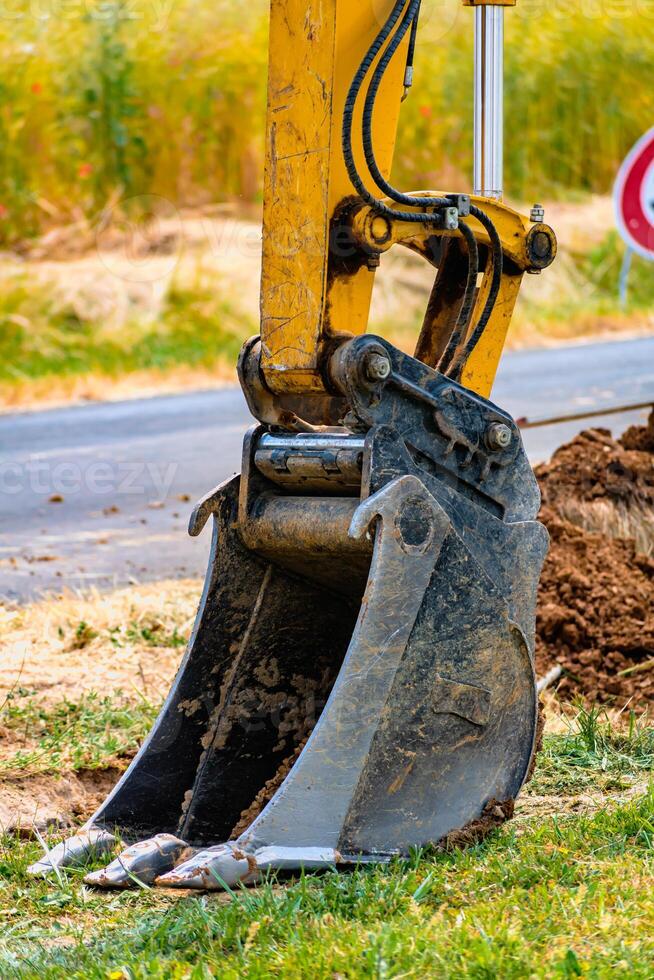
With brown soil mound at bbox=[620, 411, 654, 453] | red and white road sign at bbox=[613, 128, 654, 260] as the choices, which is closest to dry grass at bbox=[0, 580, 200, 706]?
→ brown soil mound at bbox=[620, 411, 654, 453]

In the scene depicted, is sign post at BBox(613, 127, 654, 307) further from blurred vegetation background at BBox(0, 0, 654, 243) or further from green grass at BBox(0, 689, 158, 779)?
blurred vegetation background at BBox(0, 0, 654, 243)

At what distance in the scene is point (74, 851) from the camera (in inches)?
142

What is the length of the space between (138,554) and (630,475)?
2590mm

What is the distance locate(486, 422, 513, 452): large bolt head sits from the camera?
3.68 metres

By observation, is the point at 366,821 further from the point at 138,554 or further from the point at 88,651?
the point at 138,554

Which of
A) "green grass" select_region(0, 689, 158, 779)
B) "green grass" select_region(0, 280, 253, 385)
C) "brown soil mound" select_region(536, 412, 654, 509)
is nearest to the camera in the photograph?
"green grass" select_region(0, 689, 158, 779)

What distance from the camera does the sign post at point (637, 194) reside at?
8367mm

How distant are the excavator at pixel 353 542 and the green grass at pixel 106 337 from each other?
9.41 meters

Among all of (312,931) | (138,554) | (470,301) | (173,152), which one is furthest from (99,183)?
(312,931)

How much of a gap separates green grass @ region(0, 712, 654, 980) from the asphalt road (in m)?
3.57

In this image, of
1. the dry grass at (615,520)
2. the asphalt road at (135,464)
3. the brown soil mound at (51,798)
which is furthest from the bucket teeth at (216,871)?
the asphalt road at (135,464)

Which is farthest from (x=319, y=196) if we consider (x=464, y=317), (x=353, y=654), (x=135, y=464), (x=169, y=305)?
(x=169, y=305)

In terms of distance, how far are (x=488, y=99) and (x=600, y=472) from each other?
2873 mm

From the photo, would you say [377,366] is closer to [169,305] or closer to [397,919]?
[397,919]
